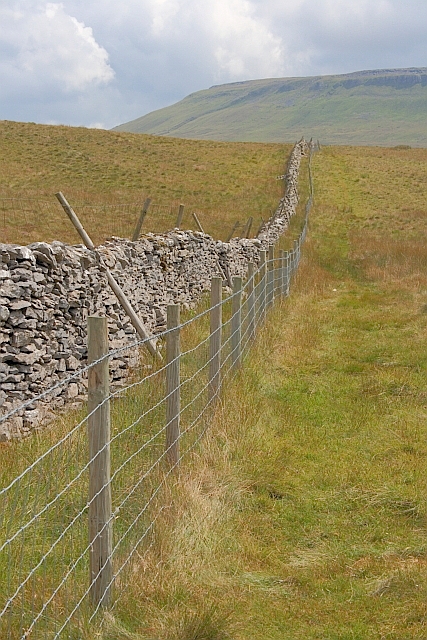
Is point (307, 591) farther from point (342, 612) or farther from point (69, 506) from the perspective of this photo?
point (69, 506)

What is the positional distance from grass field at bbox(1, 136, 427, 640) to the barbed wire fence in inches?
5.7

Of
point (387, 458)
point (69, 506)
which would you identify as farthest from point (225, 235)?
point (69, 506)

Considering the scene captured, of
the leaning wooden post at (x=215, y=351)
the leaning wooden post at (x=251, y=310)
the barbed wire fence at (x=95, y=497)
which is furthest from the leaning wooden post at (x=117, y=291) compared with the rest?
the leaning wooden post at (x=215, y=351)

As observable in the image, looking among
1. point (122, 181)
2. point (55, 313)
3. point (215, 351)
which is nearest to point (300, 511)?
point (215, 351)

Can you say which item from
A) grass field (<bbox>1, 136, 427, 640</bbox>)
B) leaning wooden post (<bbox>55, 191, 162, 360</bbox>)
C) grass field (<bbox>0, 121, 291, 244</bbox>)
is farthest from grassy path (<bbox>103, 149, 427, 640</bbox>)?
grass field (<bbox>0, 121, 291, 244</bbox>)

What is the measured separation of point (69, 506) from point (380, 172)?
45547 millimetres

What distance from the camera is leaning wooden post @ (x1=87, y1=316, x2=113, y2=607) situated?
3.52m

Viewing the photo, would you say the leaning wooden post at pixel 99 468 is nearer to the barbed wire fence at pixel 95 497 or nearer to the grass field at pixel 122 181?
the barbed wire fence at pixel 95 497

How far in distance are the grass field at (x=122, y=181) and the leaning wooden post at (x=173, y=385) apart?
14.8 meters

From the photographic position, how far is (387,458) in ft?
20.9

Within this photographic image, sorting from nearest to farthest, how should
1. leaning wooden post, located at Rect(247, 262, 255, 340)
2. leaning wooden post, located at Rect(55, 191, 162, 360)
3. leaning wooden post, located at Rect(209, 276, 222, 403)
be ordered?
leaning wooden post, located at Rect(209, 276, 222, 403) < leaning wooden post, located at Rect(55, 191, 162, 360) < leaning wooden post, located at Rect(247, 262, 255, 340)

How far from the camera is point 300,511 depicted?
5.34 metres

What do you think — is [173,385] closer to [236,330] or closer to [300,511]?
[300,511]

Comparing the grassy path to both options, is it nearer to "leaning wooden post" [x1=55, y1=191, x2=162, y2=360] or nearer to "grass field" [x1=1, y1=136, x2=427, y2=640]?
"grass field" [x1=1, y1=136, x2=427, y2=640]
